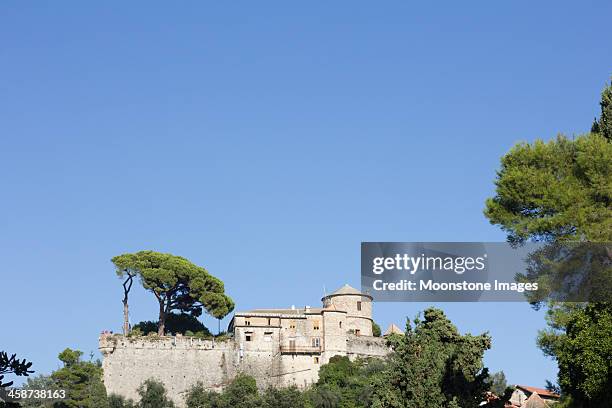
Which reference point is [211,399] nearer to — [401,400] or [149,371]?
[149,371]

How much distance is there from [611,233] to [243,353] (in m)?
54.4

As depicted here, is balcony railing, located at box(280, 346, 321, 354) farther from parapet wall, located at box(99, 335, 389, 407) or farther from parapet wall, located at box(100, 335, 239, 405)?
parapet wall, located at box(100, 335, 239, 405)

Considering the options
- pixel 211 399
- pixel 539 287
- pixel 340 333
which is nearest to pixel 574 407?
pixel 539 287

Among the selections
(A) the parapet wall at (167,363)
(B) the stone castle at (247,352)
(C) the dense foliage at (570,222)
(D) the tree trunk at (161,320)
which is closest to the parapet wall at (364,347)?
(B) the stone castle at (247,352)

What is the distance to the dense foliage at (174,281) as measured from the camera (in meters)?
82.8

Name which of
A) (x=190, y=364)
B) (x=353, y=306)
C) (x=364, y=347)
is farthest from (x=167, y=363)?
(x=353, y=306)

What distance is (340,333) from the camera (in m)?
82.3

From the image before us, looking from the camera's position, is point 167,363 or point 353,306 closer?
point 167,363

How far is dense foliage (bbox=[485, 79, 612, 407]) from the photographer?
30109 mm

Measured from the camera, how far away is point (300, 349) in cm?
8156

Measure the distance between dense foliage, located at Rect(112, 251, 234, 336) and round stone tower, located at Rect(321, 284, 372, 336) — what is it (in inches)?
349

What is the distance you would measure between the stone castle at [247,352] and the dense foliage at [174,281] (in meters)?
2.52

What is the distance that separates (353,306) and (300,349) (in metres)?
6.65

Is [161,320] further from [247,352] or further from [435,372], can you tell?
[435,372]
